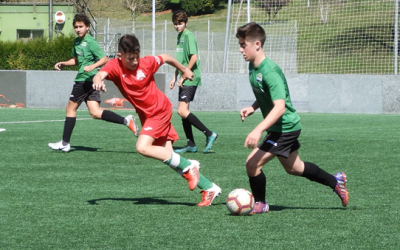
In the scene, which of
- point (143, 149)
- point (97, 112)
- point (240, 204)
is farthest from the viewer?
point (97, 112)

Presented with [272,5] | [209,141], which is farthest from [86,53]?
[272,5]

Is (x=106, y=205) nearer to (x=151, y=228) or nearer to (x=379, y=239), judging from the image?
(x=151, y=228)

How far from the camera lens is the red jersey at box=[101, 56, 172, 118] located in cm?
573

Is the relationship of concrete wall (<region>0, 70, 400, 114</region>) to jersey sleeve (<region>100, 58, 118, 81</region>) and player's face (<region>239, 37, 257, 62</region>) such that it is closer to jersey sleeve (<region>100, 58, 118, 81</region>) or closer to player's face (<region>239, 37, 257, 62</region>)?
jersey sleeve (<region>100, 58, 118, 81</region>)

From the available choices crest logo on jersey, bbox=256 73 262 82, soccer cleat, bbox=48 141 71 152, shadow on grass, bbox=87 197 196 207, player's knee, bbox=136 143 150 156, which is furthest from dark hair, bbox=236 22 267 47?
soccer cleat, bbox=48 141 71 152

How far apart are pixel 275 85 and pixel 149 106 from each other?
4.84 ft

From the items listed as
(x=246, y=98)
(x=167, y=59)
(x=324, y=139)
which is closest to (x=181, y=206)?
(x=167, y=59)

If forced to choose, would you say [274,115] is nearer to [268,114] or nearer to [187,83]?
[268,114]

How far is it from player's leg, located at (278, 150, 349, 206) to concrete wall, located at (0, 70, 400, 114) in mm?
12584

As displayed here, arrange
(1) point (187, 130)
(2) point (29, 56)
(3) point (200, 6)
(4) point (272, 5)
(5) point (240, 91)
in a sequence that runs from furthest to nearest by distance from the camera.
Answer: (3) point (200, 6) → (4) point (272, 5) → (2) point (29, 56) → (5) point (240, 91) → (1) point (187, 130)

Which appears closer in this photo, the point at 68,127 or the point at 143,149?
the point at 143,149

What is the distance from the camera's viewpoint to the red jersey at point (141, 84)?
5730 millimetres

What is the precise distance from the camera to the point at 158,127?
5.73 meters

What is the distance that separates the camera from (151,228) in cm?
451
